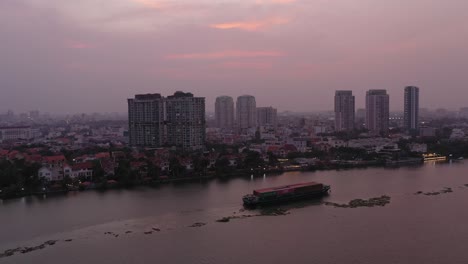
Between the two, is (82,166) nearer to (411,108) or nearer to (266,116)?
(411,108)

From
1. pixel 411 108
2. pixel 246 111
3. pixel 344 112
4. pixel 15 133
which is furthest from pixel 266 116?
pixel 15 133

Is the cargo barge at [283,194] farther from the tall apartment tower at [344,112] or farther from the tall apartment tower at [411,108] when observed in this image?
the tall apartment tower at [344,112]

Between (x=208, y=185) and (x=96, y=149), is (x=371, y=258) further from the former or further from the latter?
(x=96, y=149)

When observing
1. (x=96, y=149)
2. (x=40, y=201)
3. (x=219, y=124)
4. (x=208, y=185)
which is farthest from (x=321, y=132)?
(x=40, y=201)

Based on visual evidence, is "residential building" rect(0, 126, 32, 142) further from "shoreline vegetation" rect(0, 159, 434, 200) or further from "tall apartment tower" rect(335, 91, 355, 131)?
"tall apartment tower" rect(335, 91, 355, 131)

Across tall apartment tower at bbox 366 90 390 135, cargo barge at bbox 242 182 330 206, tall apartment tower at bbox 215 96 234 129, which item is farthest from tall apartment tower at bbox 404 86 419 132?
cargo barge at bbox 242 182 330 206

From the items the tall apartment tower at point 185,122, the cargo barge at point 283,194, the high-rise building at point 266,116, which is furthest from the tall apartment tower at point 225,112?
the cargo barge at point 283,194
